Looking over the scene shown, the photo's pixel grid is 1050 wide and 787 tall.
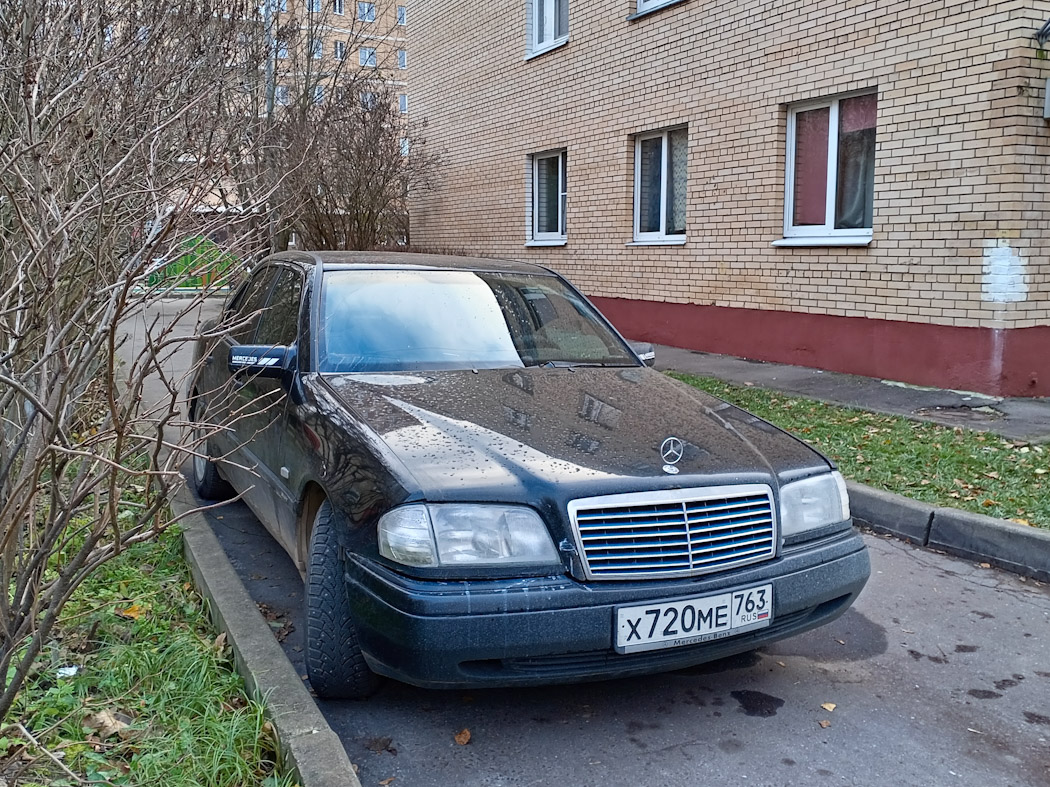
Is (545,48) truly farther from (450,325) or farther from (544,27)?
(450,325)

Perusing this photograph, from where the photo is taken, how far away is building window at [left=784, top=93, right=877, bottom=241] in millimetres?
9266

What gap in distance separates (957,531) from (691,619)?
2.70 meters

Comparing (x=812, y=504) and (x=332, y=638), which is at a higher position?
(x=812, y=504)

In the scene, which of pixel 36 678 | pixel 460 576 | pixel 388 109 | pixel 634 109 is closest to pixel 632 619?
pixel 460 576

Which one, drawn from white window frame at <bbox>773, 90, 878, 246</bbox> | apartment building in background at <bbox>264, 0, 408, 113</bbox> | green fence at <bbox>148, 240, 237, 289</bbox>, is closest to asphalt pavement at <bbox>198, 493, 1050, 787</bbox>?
green fence at <bbox>148, 240, 237, 289</bbox>

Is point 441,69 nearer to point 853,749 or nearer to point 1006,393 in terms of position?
point 1006,393

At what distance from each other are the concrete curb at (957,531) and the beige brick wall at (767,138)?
3342mm

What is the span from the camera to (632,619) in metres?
2.86

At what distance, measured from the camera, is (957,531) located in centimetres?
498

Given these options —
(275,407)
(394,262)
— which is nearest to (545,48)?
(394,262)

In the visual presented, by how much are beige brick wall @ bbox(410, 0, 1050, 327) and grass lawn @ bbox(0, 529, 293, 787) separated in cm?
699

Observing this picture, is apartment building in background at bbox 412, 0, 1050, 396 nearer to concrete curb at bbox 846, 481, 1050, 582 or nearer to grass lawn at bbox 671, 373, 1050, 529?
grass lawn at bbox 671, 373, 1050, 529

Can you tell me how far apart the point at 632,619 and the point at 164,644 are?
177 centimetres

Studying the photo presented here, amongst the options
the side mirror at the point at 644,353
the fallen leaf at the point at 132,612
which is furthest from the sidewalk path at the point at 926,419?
the fallen leaf at the point at 132,612
